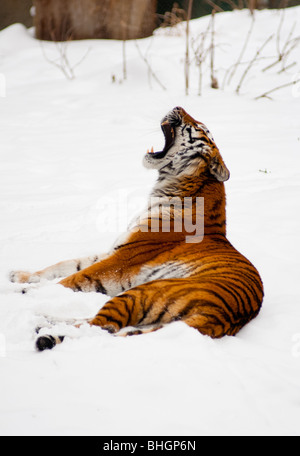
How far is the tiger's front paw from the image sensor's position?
2887 mm

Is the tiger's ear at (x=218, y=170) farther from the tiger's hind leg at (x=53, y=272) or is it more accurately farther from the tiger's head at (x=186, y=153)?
the tiger's hind leg at (x=53, y=272)

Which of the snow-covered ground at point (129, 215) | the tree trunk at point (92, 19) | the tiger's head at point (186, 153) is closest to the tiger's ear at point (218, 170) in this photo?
the tiger's head at point (186, 153)

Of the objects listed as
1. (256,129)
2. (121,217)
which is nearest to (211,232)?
(121,217)

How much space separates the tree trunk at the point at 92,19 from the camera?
8938 mm

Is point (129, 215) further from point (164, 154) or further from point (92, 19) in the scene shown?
point (92, 19)

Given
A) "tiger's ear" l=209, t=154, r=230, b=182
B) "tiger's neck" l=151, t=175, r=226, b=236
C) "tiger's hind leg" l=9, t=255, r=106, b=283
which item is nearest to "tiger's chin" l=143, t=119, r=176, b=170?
"tiger's neck" l=151, t=175, r=226, b=236

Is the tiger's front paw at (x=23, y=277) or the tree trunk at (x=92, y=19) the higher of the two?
the tree trunk at (x=92, y=19)

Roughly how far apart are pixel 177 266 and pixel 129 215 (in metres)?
1.70

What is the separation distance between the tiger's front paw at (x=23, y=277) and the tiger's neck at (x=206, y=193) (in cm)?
97

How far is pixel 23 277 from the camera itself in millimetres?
2902

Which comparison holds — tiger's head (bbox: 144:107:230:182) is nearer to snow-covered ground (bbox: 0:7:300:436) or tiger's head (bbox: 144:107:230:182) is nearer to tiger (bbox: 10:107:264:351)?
tiger (bbox: 10:107:264:351)

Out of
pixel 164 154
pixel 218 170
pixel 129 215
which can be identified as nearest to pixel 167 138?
pixel 164 154

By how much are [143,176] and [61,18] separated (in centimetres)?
561

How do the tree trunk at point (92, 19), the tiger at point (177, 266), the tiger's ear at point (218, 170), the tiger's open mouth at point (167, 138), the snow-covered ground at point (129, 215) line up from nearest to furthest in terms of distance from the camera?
the snow-covered ground at point (129, 215) → the tiger at point (177, 266) → the tiger's ear at point (218, 170) → the tiger's open mouth at point (167, 138) → the tree trunk at point (92, 19)
